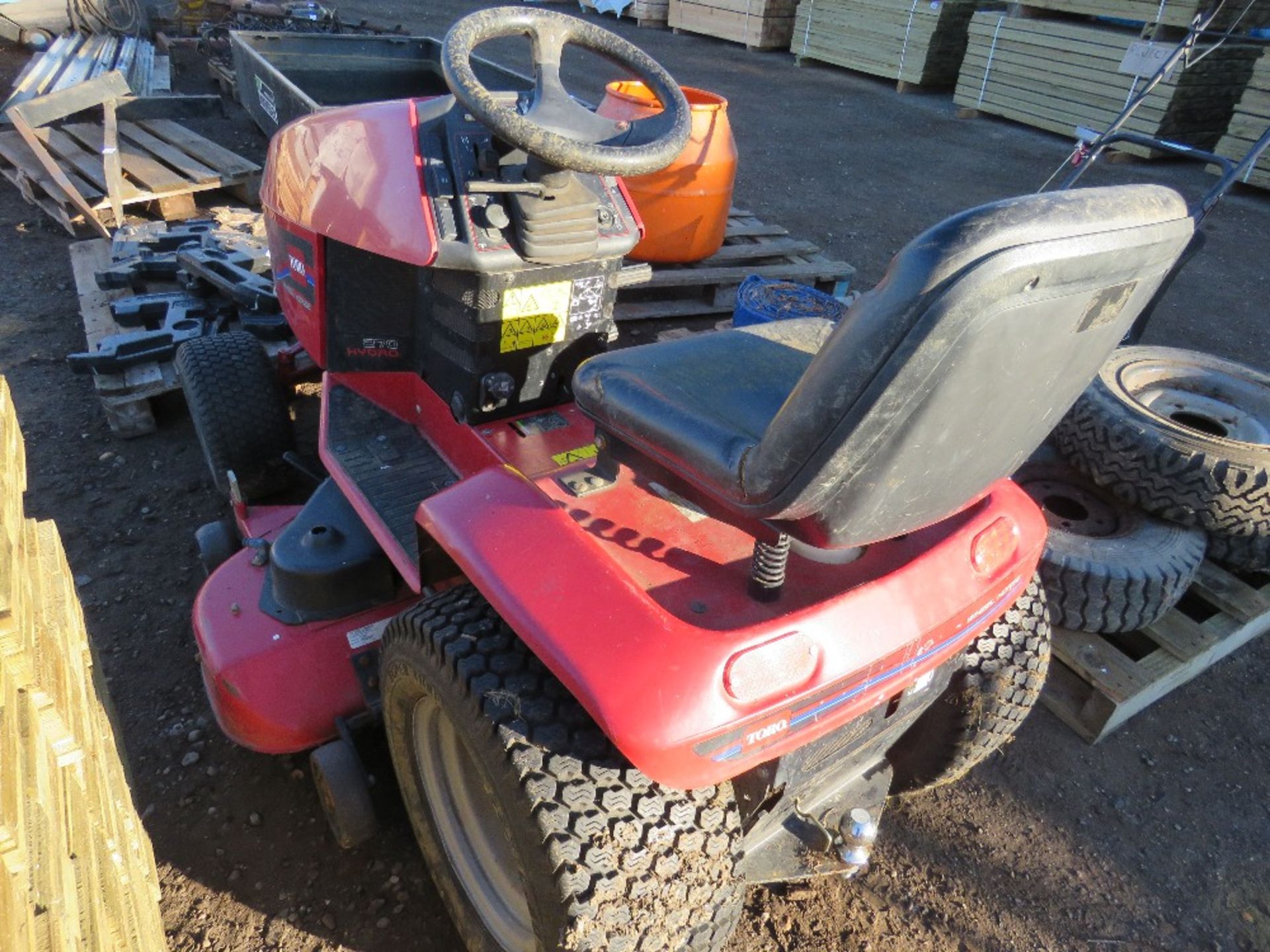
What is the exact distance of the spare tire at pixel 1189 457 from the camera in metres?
2.60

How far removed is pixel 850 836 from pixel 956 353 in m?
1.20

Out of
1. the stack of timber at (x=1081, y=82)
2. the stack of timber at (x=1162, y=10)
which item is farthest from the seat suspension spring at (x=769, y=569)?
the stack of timber at (x=1162, y=10)

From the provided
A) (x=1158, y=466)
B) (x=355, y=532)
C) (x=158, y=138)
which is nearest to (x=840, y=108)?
(x=158, y=138)

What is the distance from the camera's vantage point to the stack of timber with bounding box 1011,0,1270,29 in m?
7.12

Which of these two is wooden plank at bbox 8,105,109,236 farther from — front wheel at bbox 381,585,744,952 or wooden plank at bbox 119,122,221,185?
front wheel at bbox 381,585,744,952

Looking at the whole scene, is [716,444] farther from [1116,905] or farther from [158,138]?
[158,138]

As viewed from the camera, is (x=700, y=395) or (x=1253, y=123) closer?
(x=700, y=395)

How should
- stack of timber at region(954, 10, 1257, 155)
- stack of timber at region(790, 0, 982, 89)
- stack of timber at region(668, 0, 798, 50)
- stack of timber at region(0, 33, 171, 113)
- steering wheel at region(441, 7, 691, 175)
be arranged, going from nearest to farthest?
steering wheel at region(441, 7, 691, 175), stack of timber at region(0, 33, 171, 113), stack of timber at region(954, 10, 1257, 155), stack of timber at region(790, 0, 982, 89), stack of timber at region(668, 0, 798, 50)

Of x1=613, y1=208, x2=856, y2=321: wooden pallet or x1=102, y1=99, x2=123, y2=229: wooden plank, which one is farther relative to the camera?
x1=102, y1=99, x2=123, y2=229: wooden plank

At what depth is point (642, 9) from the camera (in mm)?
13078

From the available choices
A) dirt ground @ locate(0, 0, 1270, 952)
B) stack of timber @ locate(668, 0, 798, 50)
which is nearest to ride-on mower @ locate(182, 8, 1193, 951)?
dirt ground @ locate(0, 0, 1270, 952)

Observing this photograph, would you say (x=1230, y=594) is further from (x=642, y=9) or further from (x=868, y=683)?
(x=642, y=9)

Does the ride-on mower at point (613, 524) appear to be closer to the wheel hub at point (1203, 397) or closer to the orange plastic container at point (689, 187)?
the wheel hub at point (1203, 397)

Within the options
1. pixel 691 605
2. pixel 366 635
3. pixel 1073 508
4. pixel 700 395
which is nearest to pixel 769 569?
pixel 691 605
